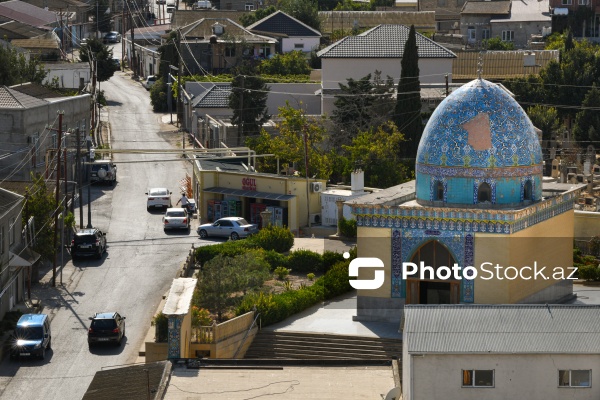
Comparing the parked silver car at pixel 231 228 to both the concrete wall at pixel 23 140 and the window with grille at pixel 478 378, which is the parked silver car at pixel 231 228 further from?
the window with grille at pixel 478 378

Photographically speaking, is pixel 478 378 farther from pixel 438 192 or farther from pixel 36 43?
pixel 36 43

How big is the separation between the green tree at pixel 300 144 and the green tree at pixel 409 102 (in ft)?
13.9

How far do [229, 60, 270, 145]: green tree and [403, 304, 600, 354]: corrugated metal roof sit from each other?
152 feet

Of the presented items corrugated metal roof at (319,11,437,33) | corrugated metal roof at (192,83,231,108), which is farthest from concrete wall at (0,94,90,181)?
corrugated metal roof at (319,11,437,33)

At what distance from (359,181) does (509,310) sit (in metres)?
26.6

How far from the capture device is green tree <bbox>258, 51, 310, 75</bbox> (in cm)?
11812

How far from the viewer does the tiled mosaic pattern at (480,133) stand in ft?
184

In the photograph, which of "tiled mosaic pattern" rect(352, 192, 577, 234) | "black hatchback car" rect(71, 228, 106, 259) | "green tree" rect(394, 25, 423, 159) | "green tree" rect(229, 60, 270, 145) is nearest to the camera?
"tiled mosaic pattern" rect(352, 192, 577, 234)

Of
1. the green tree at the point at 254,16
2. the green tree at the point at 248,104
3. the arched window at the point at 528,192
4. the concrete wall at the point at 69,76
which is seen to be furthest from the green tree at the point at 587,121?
the green tree at the point at 254,16

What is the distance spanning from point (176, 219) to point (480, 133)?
22.5 m

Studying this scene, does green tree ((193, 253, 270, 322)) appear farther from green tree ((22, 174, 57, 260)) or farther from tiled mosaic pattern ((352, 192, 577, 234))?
green tree ((22, 174, 57, 260))

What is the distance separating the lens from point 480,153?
2206 inches

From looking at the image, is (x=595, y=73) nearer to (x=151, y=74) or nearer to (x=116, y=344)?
(x=151, y=74)

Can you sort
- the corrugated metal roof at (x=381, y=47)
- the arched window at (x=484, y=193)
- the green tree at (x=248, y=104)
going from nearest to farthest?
the arched window at (x=484, y=193) < the green tree at (x=248, y=104) < the corrugated metal roof at (x=381, y=47)
